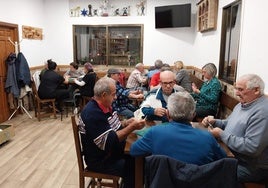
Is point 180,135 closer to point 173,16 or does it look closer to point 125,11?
point 173,16

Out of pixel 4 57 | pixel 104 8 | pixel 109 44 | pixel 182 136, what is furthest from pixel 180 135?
pixel 104 8

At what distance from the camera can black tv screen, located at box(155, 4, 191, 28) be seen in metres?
6.08

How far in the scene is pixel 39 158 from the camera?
3197 millimetres

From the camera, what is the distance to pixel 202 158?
4.28ft

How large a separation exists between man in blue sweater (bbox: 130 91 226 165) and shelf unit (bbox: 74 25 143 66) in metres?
5.42

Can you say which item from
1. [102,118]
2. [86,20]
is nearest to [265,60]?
[102,118]

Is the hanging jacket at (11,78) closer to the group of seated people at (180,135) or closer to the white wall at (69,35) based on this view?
the white wall at (69,35)

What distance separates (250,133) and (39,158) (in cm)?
267

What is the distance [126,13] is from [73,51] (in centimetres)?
187

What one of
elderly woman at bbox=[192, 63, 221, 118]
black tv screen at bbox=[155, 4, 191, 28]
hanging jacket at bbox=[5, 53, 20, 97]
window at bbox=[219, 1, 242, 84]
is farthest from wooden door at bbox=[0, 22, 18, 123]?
window at bbox=[219, 1, 242, 84]

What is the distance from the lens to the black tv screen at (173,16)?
6078 mm

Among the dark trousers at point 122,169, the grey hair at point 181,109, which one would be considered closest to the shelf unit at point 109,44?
the dark trousers at point 122,169

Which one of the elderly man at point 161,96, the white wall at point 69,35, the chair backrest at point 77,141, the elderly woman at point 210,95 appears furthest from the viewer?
the white wall at point 69,35

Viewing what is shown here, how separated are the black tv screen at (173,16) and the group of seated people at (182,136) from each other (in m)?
4.55
